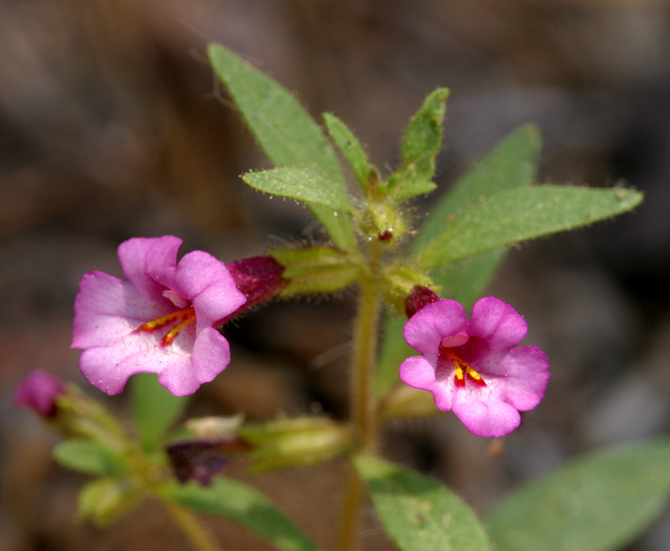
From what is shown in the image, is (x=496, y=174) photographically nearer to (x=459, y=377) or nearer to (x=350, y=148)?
(x=350, y=148)

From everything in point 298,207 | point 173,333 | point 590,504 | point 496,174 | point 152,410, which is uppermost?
point 298,207

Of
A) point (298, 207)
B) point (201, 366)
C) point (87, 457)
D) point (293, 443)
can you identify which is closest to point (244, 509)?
point (293, 443)

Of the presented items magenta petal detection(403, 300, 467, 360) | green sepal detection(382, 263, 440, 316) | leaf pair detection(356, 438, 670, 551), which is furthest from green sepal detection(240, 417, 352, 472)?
leaf pair detection(356, 438, 670, 551)

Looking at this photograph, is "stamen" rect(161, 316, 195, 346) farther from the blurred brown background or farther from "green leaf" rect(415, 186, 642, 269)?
the blurred brown background

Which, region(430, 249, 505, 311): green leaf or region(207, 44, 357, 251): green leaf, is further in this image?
region(430, 249, 505, 311): green leaf

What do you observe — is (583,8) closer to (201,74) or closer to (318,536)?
(201,74)

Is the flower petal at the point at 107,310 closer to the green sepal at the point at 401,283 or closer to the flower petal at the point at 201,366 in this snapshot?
the flower petal at the point at 201,366
